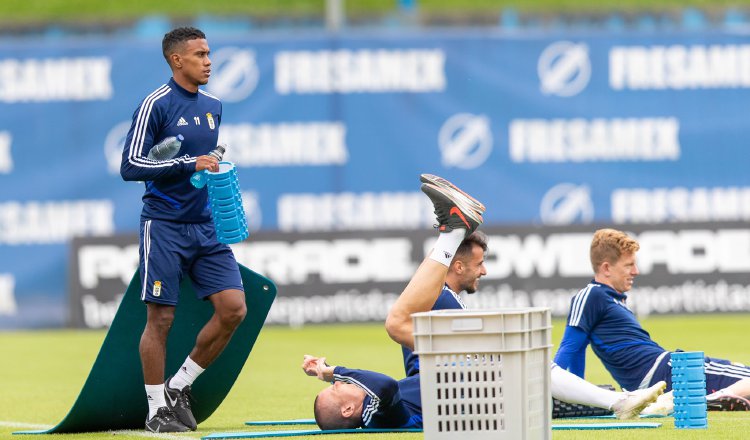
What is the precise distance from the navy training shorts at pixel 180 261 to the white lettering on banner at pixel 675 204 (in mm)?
12492

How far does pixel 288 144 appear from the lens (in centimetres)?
2025

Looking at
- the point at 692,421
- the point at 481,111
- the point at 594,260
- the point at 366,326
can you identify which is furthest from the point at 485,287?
the point at 692,421

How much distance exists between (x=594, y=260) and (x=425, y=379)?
2.99m

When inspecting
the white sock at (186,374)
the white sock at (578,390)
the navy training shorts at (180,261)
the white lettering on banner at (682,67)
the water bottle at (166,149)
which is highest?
the white lettering on banner at (682,67)

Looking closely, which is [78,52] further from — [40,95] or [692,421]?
[692,421]

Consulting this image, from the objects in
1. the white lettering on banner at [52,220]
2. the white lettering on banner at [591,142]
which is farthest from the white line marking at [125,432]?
the white lettering on banner at [591,142]

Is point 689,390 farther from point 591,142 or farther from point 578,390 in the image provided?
point 591,142

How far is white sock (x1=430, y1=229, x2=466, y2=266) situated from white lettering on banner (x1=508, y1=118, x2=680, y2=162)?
43.2ft

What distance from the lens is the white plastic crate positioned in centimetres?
591

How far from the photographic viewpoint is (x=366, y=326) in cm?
1883

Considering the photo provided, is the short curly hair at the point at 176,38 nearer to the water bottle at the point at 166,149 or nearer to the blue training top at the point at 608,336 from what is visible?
the water bottle at the point at 166,149

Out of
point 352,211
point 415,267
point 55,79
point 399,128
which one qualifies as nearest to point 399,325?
point 415,267

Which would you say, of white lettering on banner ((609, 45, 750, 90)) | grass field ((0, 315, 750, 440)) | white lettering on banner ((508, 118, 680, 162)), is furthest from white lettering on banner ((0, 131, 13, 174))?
white lettering on banner ((609, 45, 750, 90))

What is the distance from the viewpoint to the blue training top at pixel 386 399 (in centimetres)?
755
